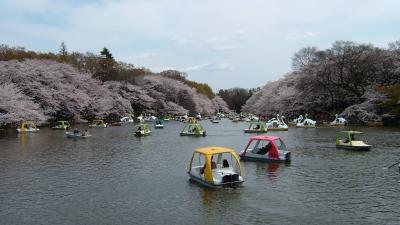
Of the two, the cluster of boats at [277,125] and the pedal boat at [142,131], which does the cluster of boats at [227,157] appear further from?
the cluster of boats at [277,125]

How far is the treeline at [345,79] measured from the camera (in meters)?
76.4

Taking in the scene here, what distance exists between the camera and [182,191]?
2206 centimetres

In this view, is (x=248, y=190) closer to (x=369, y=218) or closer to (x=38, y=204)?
(x=369, y=218)

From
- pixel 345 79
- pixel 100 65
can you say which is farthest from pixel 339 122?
pixel 100 65

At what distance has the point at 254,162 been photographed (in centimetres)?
3141

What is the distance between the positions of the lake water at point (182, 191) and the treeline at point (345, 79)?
138 ft

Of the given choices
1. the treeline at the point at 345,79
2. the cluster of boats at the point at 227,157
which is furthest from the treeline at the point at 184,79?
the cluster of boats at the point at 227,157

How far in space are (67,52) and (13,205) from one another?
11307 centimetres

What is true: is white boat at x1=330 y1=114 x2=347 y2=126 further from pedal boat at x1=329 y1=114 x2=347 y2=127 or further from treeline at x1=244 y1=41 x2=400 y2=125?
treeline at x1=244 y1=41 x2=400 y2=125

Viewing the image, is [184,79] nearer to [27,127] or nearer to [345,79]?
[345,79]

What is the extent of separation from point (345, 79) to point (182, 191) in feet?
224

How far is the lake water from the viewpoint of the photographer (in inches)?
695

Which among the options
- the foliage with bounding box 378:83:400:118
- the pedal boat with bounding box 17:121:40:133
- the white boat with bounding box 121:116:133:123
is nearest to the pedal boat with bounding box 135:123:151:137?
the pedal boat with bounding box 17:121:40:133

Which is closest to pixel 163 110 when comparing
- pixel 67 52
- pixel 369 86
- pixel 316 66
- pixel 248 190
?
pixel 67 52
